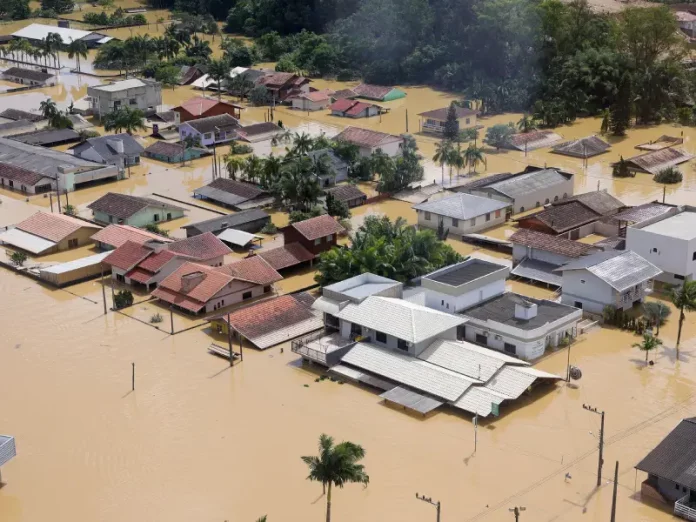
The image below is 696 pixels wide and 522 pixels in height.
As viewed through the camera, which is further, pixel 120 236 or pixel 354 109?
pixel 354 109

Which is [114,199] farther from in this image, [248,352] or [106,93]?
[106,93]

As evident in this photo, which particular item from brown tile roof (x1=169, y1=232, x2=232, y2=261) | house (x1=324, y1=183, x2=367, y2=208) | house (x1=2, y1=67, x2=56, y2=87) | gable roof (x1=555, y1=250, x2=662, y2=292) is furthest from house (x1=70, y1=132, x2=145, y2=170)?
gable roof (x1=555, y1=250, x2=662, y2=292)

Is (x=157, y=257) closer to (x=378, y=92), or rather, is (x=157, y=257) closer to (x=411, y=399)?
(x=411, y=399)

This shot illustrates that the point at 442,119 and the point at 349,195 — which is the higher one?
the point at 442,119

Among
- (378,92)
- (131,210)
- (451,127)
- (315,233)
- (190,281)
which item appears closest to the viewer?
(190,281)

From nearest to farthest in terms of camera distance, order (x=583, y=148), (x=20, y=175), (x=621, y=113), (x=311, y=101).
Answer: (x=20, y=175)
(x=583, y=148)
(x=621, y=113)
(x=311, y=101)

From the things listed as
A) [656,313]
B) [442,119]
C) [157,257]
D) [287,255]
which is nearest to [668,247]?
[656,313]
